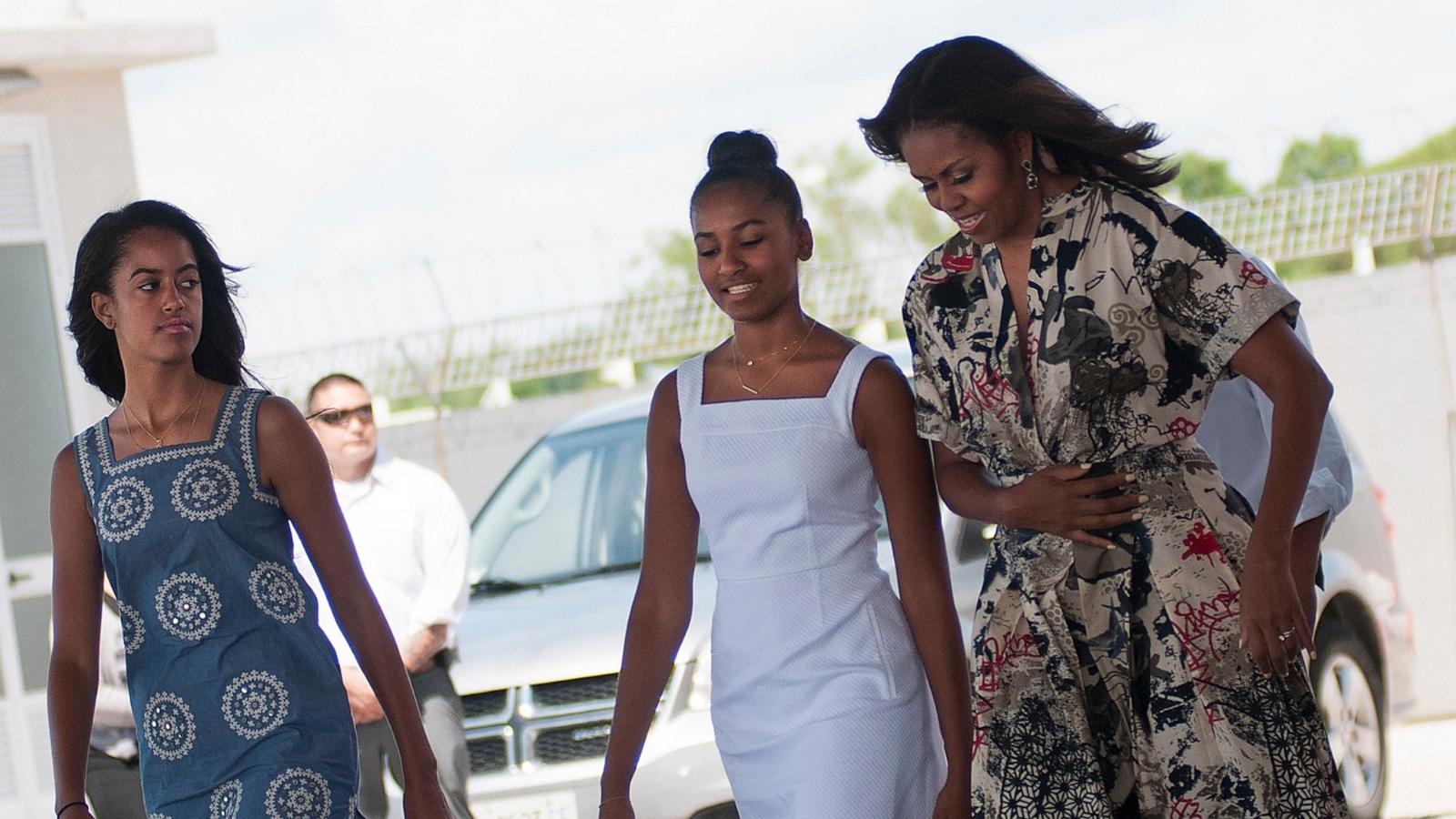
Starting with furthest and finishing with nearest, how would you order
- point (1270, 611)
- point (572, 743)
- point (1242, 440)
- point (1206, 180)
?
point (1206, 180) → point (572, 743) → point (1242, 440) → point (1270, 611)

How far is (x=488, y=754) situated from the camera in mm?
6203

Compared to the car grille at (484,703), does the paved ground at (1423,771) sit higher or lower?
lower

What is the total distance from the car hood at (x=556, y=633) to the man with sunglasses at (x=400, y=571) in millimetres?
136

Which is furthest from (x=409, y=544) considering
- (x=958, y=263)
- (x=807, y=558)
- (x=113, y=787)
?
(x=958, y=263)

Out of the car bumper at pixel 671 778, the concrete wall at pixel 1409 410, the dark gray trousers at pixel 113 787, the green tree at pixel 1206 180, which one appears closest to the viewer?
→ the car bumper at pixel 671 778

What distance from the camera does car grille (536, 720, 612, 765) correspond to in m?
6.03

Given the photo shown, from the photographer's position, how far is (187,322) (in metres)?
3.21

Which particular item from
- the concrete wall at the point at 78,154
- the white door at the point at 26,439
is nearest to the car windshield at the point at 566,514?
the concrete wall at the point at 78,154

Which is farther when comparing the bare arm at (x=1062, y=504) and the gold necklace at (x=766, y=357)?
the gold necklace at (x=766, y=357)

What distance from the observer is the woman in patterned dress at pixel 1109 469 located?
2.81 meters

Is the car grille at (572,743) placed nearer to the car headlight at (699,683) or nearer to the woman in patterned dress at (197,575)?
the car headlight at (699,683)

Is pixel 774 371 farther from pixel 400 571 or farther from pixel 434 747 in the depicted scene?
pixel 400 571

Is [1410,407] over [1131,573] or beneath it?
beneath

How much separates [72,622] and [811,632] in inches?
52.5
